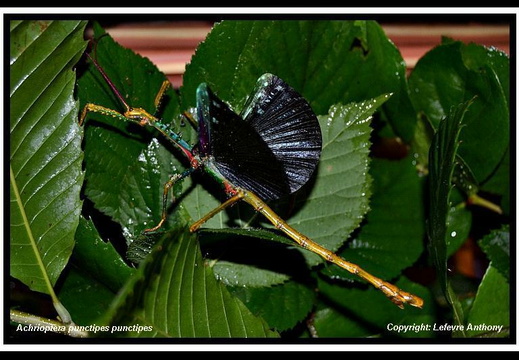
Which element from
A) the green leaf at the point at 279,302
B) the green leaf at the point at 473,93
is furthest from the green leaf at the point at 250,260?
the green leaf at the point at 473,93

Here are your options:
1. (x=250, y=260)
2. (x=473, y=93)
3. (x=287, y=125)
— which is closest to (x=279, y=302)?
(x=250, y=260)

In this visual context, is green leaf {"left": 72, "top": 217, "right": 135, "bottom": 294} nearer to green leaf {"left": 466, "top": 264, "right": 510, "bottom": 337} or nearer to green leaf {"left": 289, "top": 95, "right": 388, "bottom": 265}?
green leaf {"left": 289, "top": 95, "right": 388, "bottom": 265}

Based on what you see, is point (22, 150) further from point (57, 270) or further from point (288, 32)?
point (288, 32)

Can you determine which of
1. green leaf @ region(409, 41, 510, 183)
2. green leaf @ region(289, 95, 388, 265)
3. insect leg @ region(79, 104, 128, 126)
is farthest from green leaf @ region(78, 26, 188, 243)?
green leaf @ region(409, 41, 510, 183)

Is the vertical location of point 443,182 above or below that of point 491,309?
above

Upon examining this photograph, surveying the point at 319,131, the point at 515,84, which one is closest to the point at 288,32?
the point at 319,131

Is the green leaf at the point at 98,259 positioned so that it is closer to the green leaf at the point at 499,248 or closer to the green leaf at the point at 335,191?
the green leaf at the point at 335,191

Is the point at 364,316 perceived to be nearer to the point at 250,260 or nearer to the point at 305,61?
the point at 250,260
